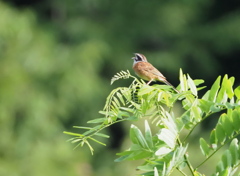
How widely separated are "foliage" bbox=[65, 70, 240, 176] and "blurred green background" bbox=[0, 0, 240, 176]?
9750mm

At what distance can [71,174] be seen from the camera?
14008 mm

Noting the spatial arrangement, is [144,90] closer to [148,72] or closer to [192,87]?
[192,87]

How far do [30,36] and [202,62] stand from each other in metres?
5.35

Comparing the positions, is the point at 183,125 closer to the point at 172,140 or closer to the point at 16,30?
the point at 172,140

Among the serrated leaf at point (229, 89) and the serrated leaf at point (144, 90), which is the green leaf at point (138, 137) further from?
the serrated leaf at point (229, 89)

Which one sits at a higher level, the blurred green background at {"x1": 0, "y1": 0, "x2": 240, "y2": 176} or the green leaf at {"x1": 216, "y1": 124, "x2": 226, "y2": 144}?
the blurred green background at {"x1": 0, "y1": 0, "x2": 240, "y2": 176}

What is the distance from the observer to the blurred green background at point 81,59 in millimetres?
14961

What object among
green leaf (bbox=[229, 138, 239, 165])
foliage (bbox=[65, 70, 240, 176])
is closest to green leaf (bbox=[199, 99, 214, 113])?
foliage (bbox=[65, 70, 240, 176])

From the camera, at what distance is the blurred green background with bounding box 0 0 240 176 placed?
1496cm

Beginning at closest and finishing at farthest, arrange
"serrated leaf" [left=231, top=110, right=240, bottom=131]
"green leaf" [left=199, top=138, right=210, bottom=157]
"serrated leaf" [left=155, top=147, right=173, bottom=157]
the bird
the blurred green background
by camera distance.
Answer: "serrated leaf" [left=155, top=147, right=173, bottom=157], "serrated leaf" [left=231, top=110, right=240, bottom=131], "green leaf" [left=199, top=138, right=210, bottom=157], the bird, the blurred green background

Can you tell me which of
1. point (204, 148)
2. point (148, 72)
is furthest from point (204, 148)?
point (148, 72)

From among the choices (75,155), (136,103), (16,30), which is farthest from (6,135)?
(136,103)

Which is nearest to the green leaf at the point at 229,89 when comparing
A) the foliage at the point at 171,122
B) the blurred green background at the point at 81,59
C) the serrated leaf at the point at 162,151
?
the foliage at the point at 171,122

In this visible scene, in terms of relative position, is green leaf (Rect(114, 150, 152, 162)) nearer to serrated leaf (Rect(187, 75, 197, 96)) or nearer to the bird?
serrated leaf (Rect(187, 75, 197, 96))
